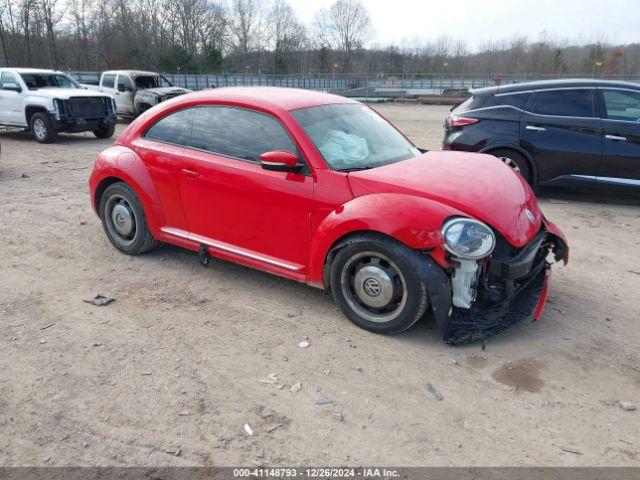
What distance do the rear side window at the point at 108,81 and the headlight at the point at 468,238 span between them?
1798cm

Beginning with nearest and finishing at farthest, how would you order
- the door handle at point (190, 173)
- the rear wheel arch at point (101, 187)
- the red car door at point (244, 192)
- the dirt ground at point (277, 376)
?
the dirt ground at point (277, 376), the red car door at point (244, 192), the door handle at point (190, 173), the rear wheel arch at point (101, 187)

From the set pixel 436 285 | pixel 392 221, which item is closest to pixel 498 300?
pixel 436 285

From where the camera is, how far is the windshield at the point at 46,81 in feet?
45.1

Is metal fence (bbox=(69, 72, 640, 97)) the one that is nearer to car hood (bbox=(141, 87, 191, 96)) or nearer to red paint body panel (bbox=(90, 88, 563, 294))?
car hood (bbox=(141, 87, 191, 96))

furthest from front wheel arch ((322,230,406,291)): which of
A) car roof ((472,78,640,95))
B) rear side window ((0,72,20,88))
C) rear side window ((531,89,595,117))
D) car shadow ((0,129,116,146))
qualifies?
rear side window ((0,72,20,88))

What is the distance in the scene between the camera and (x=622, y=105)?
7250mm

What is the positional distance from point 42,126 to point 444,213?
13.2 metres

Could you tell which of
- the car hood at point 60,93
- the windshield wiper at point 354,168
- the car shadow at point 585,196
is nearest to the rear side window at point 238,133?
the windshield wiper at point 354,168

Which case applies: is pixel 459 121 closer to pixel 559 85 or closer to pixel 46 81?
pixel 559 85

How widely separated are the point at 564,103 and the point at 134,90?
1481 cm

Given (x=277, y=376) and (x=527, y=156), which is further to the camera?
(x=527, y=156)

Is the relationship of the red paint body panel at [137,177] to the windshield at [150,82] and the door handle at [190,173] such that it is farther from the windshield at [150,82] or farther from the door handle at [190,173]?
the windshield at [150,82]

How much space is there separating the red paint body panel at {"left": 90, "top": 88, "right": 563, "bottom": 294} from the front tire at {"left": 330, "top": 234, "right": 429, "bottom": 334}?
0.11m

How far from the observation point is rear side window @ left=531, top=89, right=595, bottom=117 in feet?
24.3
